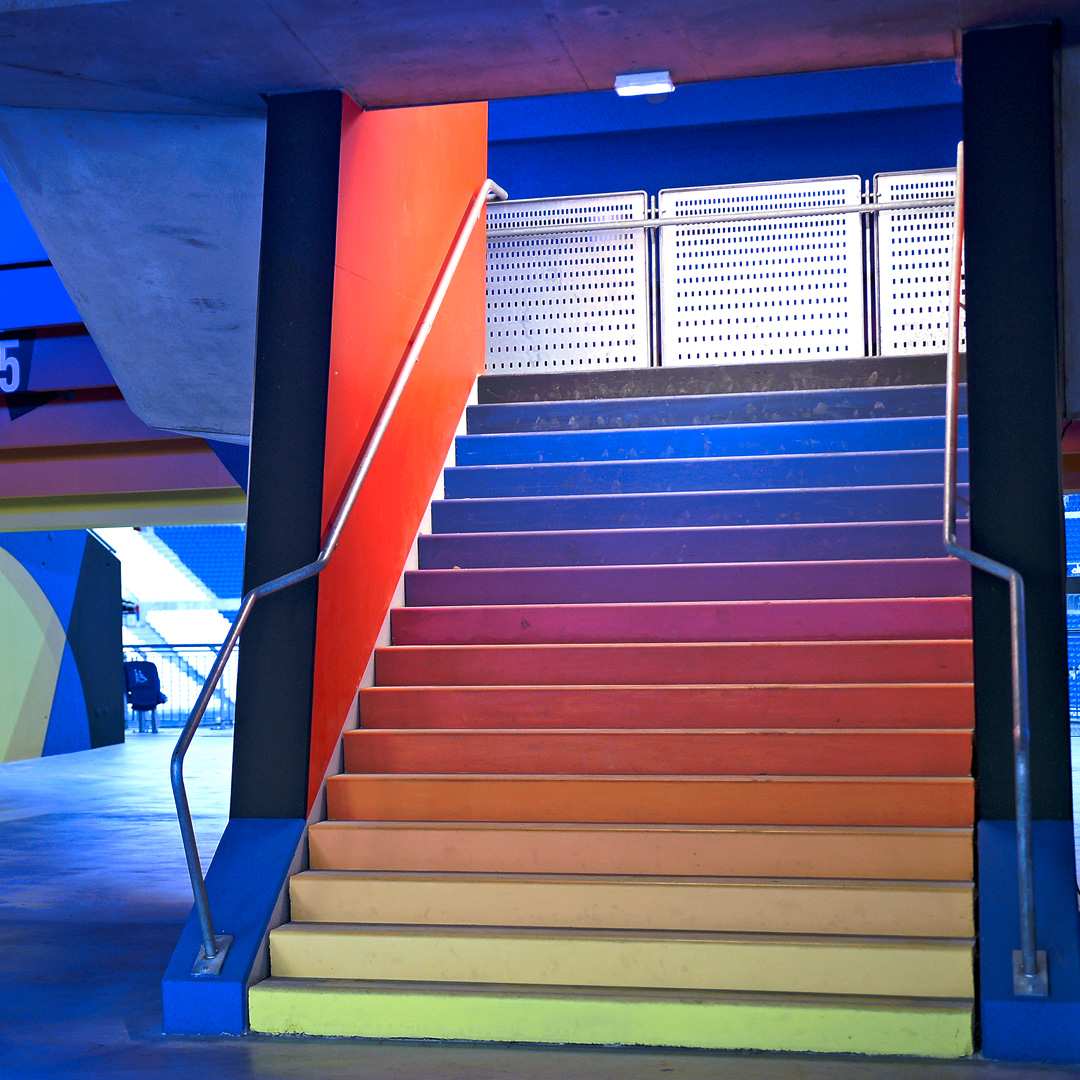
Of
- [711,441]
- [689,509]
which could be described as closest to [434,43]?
[689,509]

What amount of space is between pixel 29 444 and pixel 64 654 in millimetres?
3978

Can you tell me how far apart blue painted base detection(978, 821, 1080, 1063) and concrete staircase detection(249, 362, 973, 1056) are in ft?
0.29

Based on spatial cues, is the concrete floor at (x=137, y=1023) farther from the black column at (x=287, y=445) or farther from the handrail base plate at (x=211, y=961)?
the black column at (x=287, y=445)

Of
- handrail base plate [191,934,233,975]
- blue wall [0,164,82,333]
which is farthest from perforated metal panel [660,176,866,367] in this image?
handrail base plate [191,934,233,975]

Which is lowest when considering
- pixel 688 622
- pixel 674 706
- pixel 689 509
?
pixel 674 706

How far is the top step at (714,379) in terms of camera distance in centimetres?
645

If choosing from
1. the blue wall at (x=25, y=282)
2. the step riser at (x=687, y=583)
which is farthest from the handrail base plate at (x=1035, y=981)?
the blue wall at (x=25, y=282)

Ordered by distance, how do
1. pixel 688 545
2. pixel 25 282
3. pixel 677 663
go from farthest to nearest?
pixel 25 282 < pixel 688 545 < pixel 677 663

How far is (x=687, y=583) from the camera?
5.06 meters

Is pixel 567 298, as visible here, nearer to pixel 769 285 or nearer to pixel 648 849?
pixel 769 285

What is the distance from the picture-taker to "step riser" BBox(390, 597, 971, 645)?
468cm

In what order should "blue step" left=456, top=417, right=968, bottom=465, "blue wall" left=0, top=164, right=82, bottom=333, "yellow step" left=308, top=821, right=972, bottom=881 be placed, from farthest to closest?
"blue wall" left=0, top=164, right=82, bottom=333 < "blue step" left=456, top=417, right=968, bottom=465 < "yellow step" left=308, top=821, right=972, bottom=881

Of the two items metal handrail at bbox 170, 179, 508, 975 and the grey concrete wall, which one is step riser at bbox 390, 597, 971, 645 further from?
Result: the grey concrete wall

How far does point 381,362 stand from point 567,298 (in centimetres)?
300
